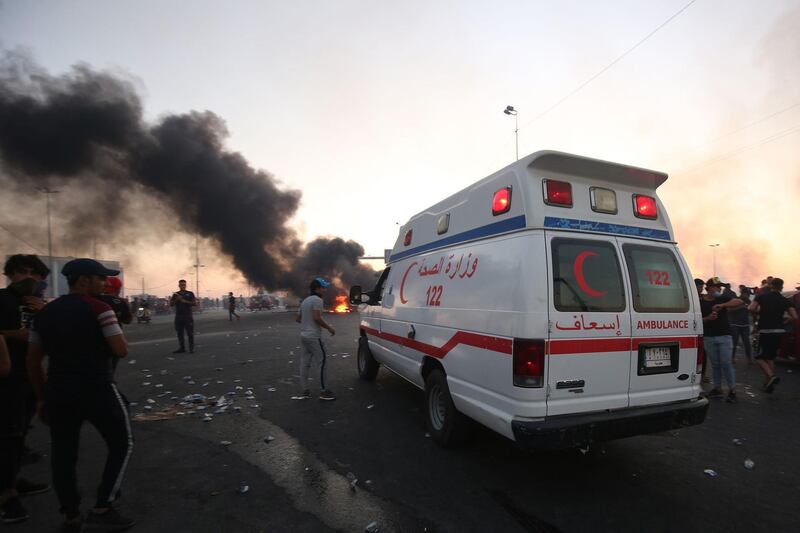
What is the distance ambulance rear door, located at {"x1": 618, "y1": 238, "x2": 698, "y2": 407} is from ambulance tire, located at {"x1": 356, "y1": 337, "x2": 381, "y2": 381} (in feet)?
15.2

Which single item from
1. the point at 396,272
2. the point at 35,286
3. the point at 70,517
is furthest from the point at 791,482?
the point at 35,286

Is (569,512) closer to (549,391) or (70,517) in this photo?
(549,391)

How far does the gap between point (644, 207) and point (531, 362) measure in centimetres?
210

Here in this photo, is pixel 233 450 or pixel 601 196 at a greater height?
pixel 601 196

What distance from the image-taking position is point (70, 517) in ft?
8.91

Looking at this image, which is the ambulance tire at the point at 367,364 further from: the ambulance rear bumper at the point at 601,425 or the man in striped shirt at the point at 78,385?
the man in striped shirt at the point at 78,385

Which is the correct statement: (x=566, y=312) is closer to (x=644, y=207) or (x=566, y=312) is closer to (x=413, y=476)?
(x=644, y=207)

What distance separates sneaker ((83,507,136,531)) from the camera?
272 centimetres

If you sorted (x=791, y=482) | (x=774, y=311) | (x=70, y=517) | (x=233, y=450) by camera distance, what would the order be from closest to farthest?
(x=70, y=517), (x=791, y=482), (x=233, y=450), (x=774, y=311)

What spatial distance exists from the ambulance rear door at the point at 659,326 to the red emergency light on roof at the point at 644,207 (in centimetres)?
29

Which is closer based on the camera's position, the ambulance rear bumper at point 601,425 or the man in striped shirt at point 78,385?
the man in striped shirt at point 78,385

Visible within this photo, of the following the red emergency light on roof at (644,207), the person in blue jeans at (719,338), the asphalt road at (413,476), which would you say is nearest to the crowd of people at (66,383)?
the asphalt road at (413,476)

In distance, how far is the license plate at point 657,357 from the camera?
3467 millimetres

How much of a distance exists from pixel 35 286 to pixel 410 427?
3.98 metres
